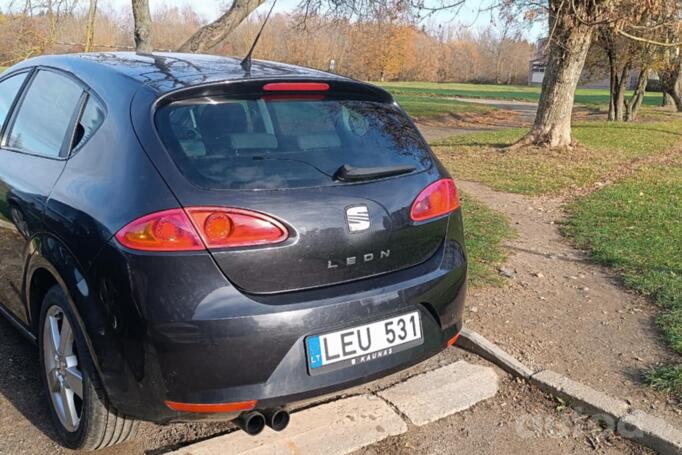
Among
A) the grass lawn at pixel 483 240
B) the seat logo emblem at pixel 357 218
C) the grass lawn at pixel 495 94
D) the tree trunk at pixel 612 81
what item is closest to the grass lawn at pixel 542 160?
the grass lawn at pixel 483 240

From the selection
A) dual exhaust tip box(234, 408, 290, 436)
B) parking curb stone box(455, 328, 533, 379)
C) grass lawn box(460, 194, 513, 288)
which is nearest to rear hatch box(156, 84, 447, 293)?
dual exhaust tip box(234, 408, 290, 436)

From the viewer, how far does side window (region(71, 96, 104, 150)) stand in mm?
2645

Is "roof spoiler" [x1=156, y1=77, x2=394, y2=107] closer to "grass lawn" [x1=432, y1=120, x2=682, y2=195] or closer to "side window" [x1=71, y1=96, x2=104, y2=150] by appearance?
"side window" [x1=71, y1=96, x2=104, y2=150]

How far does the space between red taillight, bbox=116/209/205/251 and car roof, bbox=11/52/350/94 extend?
60 centimetres

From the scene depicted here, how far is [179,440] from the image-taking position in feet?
9.37

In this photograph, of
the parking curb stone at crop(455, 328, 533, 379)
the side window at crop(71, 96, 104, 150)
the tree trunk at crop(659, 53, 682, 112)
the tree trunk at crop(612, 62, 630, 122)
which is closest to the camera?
the side window at crop(71, 96, 104, 150)

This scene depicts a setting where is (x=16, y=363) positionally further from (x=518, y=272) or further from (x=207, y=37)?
(x=207, y=37)

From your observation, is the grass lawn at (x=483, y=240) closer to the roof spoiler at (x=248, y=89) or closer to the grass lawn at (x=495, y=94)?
the roof spoiler at (x=248, y=89)

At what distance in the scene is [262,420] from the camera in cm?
248

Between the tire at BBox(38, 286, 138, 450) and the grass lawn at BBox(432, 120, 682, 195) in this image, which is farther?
the grass lawn at BBox(432, 120, 682, 195)

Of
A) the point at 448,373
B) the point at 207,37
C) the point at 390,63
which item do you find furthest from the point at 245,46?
the point at 390,63

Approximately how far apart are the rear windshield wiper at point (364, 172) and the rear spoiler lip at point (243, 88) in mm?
494

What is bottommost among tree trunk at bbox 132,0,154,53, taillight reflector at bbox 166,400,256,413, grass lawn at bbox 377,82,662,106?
grass lawn at bbox 377,82,662,106

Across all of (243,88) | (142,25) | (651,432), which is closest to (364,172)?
(243,88)
